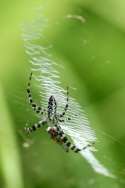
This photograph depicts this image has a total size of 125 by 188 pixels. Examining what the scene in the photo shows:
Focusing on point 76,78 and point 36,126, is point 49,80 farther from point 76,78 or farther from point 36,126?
point 36,126

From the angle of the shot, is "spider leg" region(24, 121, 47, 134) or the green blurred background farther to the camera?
"spider leg" region(24, 121, 47, 134)

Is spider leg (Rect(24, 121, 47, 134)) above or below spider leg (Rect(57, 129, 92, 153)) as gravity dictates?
above

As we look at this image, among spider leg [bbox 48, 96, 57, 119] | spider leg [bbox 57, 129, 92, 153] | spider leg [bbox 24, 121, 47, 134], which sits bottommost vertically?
spider leg [bbox 57, 129, 92, 153]

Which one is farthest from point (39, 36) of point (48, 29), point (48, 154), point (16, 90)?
point (48, 154)

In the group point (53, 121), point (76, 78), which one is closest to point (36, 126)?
point (53, 121)

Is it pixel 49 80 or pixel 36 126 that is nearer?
pixel 49 80
